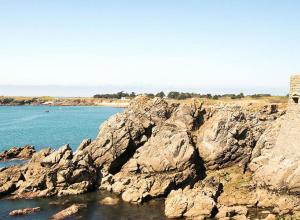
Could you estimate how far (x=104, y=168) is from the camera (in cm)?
5978

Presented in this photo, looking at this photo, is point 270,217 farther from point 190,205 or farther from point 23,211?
point 23,211

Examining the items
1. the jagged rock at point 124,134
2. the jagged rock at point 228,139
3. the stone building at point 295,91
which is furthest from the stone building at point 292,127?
the jagged rock at point 124,134

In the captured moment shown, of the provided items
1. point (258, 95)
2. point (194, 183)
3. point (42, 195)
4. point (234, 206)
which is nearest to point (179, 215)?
point (234, 206)

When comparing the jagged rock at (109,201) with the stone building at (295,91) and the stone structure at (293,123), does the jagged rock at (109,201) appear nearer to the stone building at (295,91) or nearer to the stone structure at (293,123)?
the stone structure at (293,123)

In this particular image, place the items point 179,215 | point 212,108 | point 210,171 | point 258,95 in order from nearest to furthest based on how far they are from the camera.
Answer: point 179,215
point 210,171
point 212,108
point 258,95

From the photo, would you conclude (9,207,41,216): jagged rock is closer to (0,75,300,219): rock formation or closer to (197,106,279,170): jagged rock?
(0,75,300,219): rock formation

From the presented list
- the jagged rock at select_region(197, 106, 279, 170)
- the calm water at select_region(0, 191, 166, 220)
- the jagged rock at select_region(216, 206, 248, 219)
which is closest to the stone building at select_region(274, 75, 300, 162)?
the jagged rock at select_region(197, 106, 279, 170)

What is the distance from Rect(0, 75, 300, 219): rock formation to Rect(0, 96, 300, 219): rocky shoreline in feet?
0.38

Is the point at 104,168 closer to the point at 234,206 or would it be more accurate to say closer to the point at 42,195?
the point at 42,195

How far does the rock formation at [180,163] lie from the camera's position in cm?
4869

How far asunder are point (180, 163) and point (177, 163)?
42 cm

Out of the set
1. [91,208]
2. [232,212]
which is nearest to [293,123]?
[232,212]

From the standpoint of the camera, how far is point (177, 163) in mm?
55281

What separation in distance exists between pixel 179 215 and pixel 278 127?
19.7 m
